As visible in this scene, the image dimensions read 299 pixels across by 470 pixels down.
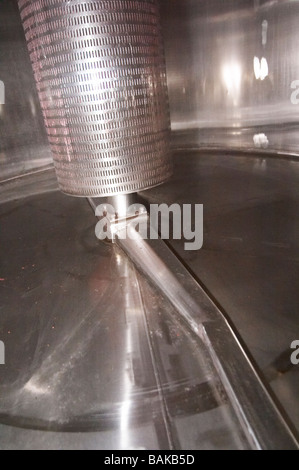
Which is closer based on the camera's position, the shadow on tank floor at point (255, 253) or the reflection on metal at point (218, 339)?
the reflection on metal at point (218, 339)

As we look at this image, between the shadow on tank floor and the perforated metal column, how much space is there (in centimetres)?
23

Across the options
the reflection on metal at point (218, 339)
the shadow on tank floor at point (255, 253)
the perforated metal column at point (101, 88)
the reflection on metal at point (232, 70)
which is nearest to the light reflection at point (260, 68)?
the reflection on metal at point (232, 70)

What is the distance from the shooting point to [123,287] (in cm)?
61

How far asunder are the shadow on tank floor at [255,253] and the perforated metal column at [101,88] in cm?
23

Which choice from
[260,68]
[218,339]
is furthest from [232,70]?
[218,339]

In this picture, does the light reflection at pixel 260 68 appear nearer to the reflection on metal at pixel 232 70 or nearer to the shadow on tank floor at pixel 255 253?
the reflection on metal at pixel 232 70

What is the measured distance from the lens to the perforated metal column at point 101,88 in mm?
664

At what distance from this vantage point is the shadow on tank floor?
1.46 ft

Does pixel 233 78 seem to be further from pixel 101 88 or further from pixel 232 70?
pixel 101 88

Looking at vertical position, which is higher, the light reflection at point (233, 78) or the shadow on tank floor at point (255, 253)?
the light reflection at point (233, 78)

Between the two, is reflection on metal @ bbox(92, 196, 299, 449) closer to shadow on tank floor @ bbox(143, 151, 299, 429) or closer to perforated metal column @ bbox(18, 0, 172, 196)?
shadow on tank floor @ bbox(143, 151, 299, 429)

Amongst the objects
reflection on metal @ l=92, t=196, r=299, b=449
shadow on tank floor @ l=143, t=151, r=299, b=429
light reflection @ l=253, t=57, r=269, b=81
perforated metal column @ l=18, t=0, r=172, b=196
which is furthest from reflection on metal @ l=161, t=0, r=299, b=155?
reflection on metal @ l=92, t=196, r=299, b=449
